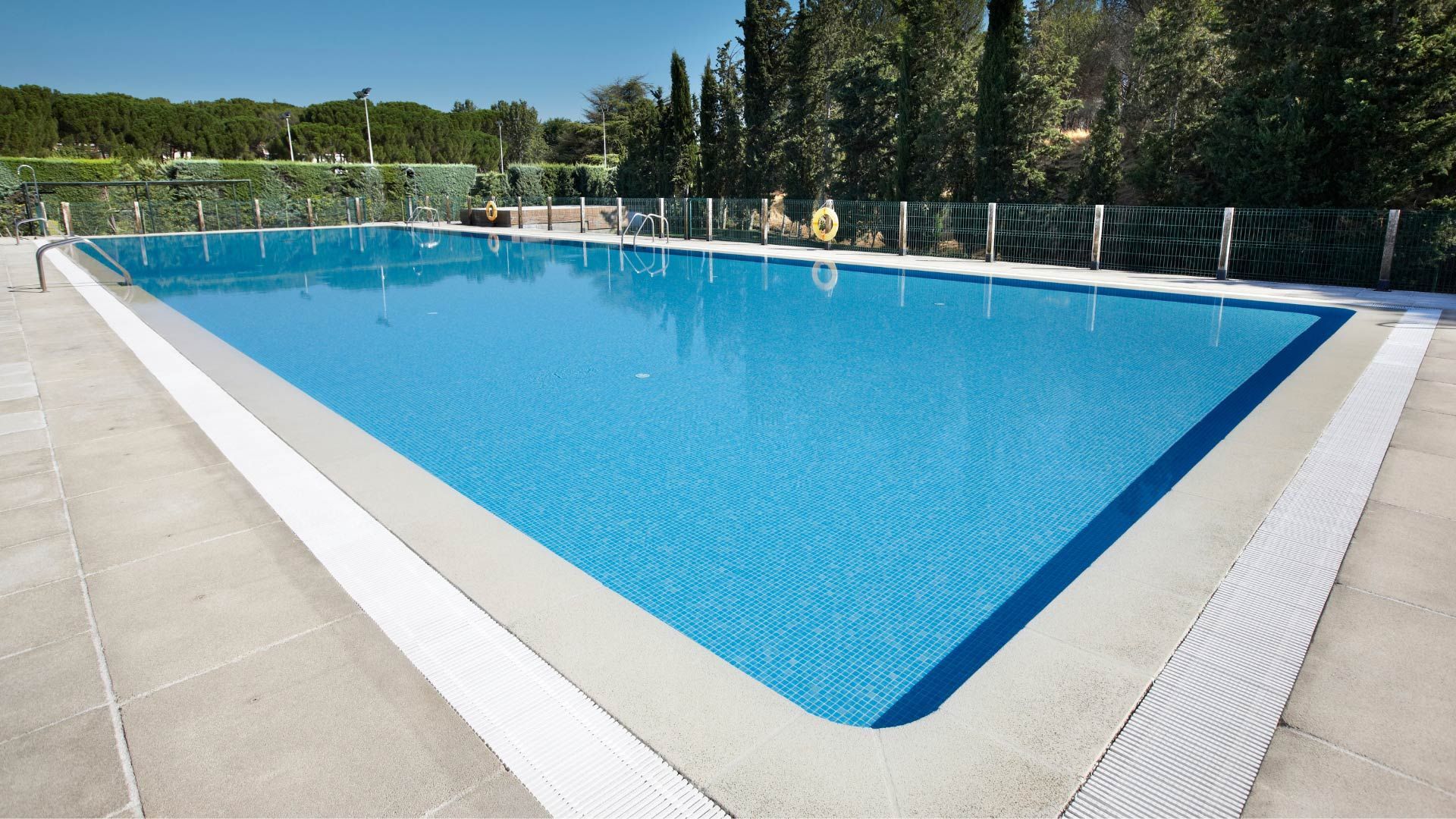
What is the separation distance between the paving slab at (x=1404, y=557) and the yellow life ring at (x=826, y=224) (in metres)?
14.2

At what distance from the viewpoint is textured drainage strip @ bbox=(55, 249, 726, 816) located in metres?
1.97

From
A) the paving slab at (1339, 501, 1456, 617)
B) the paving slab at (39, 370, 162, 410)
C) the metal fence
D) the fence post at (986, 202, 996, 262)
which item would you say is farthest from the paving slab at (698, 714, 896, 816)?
the fence post at (986, 202, 996, 262)

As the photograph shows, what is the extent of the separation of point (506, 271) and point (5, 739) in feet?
46.6

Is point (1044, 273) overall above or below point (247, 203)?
below

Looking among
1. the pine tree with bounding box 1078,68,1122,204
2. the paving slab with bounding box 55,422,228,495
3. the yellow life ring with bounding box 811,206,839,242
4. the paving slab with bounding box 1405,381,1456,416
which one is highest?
the pine tree with bounding box 1078,68,1122,204

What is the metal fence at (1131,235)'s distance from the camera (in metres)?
11.1

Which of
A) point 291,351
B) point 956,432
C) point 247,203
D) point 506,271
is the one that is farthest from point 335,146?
point 956,432

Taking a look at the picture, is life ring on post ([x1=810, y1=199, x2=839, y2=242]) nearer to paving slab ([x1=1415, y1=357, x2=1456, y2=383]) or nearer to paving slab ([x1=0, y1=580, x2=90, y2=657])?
paving slab ([x1=1415, y1=357, x2=1456, y2=383])

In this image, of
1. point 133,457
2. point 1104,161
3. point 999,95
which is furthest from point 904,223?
point 133,457

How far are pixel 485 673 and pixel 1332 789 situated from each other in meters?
2.30

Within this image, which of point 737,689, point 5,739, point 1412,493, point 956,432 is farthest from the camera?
point 956,432

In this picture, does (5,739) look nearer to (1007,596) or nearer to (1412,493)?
(1007,596)

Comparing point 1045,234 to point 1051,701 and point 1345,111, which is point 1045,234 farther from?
point 1051,701

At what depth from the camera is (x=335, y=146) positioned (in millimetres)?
72375
